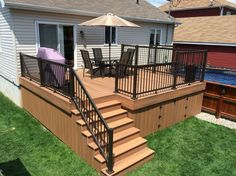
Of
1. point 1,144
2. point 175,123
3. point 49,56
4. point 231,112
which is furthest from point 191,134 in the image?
point 1,144

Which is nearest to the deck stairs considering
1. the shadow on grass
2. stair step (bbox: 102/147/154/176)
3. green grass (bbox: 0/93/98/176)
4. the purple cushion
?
stair step (bbox: 102/147/154/176)

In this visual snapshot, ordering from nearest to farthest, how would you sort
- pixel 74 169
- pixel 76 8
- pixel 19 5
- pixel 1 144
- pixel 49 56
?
pixel 74 169, pixel 1 144, pixel 49 56, pixel 19 5, pixel 76 8

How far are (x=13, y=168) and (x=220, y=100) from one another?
6.86 metres

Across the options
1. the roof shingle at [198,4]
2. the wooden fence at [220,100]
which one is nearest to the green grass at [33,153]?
the wooden fence at [220,100]

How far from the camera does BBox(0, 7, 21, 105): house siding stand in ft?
24.8

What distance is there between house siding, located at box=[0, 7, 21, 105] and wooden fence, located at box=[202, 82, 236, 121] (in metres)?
7.06

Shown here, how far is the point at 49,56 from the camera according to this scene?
6566 mm

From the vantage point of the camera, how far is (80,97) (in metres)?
5.56

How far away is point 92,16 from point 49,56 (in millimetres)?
3712

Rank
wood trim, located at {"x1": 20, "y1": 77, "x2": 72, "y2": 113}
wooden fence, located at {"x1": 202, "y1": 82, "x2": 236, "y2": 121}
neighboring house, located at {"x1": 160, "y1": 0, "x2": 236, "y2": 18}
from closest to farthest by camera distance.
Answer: wood trim, located at {"x1": 20, "y1": 77, "x2": 72, "y2": 113}, wooden fence, located at {"x1": 202, "y1": 82, "x2": 236, "y2": 121}, neighboring house, located at {"x1": 160, "y1": 0, "x2": 236, "y2": 18}

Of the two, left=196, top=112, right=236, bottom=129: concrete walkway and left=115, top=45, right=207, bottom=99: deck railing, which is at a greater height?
left=115, top=45, right=207, bottom=99: deck railing

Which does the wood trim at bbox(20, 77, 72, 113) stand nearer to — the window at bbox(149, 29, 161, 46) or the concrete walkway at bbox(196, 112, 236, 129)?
the concrete walkway at bbox(196, 112, 236, 129)

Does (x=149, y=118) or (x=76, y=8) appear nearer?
(x=149, y=118)

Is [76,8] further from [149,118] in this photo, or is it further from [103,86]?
[149,118]
